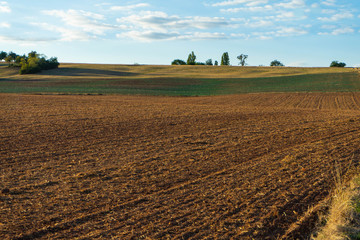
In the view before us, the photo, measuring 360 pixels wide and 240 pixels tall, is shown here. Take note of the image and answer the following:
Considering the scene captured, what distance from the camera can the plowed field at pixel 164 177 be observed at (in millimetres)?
6328

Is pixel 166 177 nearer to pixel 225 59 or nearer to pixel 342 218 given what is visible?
pixel 342 218

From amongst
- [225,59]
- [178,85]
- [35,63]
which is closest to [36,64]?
[35,63]

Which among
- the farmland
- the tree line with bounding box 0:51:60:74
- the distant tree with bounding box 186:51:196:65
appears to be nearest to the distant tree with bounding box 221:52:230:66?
the distant tree with bounding box 186:51:196:65

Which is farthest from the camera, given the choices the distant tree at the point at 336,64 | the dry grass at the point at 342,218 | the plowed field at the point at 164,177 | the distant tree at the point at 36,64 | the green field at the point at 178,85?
the distant tree at the point at 336,64

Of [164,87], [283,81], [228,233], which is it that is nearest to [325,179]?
[228,233]

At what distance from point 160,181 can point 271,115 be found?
13.8 metres

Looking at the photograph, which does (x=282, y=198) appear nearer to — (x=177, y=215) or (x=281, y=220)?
(x=281, y=220)

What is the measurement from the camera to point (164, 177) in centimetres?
909

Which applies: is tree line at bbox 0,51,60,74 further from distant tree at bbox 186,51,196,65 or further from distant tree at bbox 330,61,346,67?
distant tree at bbox 330,61,346,67

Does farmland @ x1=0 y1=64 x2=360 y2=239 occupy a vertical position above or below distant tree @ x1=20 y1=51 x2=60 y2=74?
below

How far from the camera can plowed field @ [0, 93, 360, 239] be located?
20.8 ft

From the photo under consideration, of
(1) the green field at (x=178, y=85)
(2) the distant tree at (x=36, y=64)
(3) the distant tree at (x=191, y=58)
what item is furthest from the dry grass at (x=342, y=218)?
(3) the distant tree at (x=191, y=58)

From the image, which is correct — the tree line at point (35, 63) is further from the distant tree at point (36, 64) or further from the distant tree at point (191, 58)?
the distant tree at point (191, 58)

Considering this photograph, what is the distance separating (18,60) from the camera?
311ft
